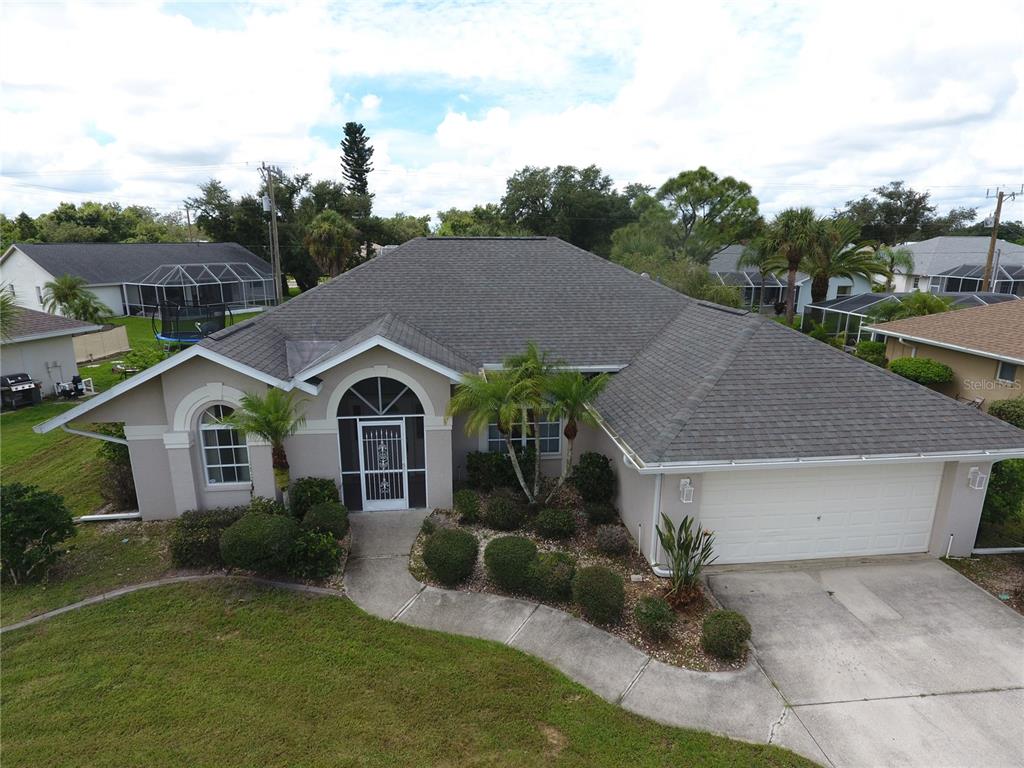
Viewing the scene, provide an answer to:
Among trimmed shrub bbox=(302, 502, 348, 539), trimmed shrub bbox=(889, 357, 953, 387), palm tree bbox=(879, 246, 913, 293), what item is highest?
palm tree bbox=(879, 246, 913, 293)

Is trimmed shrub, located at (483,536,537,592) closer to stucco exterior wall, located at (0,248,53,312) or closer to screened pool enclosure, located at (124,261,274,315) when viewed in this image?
screened pool enclosure, located at (124,261,274,315)

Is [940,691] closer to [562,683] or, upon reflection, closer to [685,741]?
[685,741]

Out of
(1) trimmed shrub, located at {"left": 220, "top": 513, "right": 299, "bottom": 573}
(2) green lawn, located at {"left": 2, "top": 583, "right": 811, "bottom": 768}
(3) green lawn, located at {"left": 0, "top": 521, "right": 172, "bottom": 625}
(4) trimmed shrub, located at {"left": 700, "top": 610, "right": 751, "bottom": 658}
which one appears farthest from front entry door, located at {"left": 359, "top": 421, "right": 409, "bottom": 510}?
(4) trimmed shrub, located at {"left": 700, "top": 610, "right": 751, "bottom": 658}

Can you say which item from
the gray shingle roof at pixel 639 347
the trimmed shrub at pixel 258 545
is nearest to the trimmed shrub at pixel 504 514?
the gray shingle roof at pixel 639 347

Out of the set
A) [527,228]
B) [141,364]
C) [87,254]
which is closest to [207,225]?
[87,254]

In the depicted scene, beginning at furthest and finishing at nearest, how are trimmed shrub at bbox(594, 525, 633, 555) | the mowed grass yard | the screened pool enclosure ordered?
1. the screened pool enclosure
2. the mowed grass yard
3. trimmed shrub at bbox(594, 525, 633, 555)

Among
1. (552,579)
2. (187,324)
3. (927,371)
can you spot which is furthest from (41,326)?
(927,371)

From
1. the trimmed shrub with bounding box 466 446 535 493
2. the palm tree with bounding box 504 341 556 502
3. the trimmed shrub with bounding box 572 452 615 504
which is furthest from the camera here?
the trimmed shrub with bounding box 466 446 535 493
